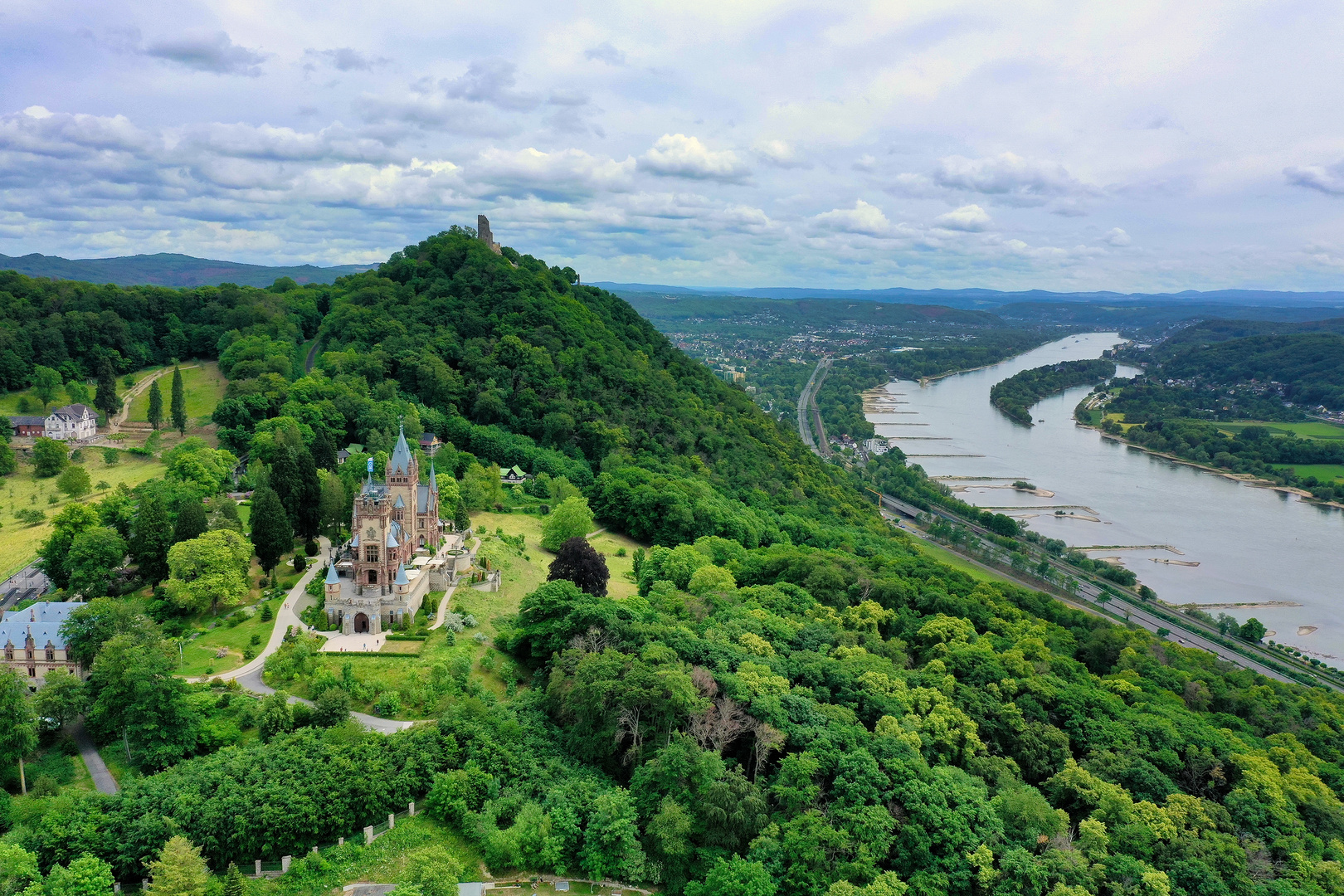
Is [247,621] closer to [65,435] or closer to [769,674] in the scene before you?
[769,674]

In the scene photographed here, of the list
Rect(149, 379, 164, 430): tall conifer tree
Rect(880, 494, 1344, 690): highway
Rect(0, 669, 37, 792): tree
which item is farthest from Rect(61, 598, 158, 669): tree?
Rect(880, 494, 1344, 690): highway

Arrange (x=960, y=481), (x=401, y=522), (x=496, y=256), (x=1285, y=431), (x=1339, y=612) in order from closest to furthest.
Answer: (x=401, y=522) → (x=1339, y=612) → (x=496, y=256) → (x=960, y=481) → (x=1285, y=431)

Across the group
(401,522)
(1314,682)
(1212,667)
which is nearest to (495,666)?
(401,522)

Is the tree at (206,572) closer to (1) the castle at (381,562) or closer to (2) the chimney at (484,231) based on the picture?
(1) the castle at (381,562)

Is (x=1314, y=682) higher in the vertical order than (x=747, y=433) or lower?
lower

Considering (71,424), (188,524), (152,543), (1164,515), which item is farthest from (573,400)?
(1164,515)

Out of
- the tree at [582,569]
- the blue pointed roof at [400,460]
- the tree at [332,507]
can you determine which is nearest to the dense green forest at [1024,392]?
the tree at [582,569]

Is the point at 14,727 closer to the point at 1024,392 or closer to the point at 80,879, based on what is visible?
the point at 80,879

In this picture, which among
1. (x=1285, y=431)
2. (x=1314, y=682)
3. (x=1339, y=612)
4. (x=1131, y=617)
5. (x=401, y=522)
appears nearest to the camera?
(x=401, y=522)
